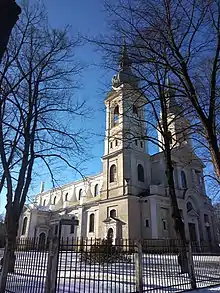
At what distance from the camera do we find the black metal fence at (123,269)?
21.4 ft

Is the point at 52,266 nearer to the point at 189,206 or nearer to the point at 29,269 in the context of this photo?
the point at 29,269

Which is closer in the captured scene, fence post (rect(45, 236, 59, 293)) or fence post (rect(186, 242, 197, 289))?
fence post (rect(45, 236, 59, 293))

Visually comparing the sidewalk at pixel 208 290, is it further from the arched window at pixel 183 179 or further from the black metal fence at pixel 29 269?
the arched window at pixel 183 179

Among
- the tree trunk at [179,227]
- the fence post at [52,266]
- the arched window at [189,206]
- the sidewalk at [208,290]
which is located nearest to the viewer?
the fence post at [52,266]

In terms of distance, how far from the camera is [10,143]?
44.3 feet

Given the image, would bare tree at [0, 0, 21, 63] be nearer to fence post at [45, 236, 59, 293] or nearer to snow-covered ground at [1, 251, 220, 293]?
fence post at [45, 236, 59, 293]

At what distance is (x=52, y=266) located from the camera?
5691mm

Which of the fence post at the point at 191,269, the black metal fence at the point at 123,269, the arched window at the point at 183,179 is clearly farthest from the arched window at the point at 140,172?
the fence post at the point at 191,269

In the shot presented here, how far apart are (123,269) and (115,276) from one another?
1.31 feet

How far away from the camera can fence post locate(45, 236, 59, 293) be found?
18.2ft

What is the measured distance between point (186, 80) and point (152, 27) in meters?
2.58

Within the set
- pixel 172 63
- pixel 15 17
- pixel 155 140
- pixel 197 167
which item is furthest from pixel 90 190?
pixel 15 17

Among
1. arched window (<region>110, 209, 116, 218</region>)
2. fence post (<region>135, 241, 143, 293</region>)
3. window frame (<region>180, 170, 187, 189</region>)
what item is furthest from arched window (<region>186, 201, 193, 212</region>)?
fence post (<region>135, 241, 143, 293</region>)

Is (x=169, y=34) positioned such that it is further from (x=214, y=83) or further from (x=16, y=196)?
(x=16, y=196)
